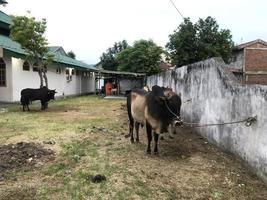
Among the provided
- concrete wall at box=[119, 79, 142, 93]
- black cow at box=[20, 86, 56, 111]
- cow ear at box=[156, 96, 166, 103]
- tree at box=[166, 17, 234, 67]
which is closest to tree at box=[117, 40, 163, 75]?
concrete wall at box=[119, 79, 142, 93]

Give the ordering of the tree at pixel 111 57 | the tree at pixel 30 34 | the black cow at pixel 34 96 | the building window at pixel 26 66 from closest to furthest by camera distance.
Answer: the black cow at pixel 34 96 → the tree at pixel 30 34 → the building window at pixel 26 66 → the tree at pixel 111 57

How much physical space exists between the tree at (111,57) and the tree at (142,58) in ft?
27.0

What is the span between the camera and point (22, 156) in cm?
702

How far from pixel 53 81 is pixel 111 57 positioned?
22.6 metres

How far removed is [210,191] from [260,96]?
1754 mm

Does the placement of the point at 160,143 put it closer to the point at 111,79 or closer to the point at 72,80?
the point at 72,80

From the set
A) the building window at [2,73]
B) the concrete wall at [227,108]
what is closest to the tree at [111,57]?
the building window at [2,73]

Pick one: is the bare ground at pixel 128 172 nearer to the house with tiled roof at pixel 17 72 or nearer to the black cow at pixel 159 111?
the black cow at pixel 159 111

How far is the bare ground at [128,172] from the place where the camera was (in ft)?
17.4

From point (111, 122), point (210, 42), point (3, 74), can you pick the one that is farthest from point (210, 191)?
point (210, 42)

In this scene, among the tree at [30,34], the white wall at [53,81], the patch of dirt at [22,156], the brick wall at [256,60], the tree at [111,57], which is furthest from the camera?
the tree at [111,57]

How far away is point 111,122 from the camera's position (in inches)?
484

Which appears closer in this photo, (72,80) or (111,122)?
(111,122)

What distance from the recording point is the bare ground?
5293 millimetres
